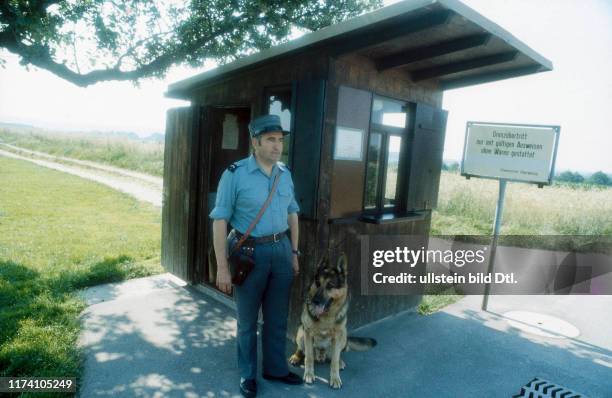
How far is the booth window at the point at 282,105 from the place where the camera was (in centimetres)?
430

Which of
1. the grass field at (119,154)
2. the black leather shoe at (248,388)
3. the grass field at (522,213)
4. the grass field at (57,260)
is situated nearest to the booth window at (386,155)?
the black leather shoe at (248,388)

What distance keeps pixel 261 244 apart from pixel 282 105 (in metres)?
1.87

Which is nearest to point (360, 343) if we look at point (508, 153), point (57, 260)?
point (508, 153)

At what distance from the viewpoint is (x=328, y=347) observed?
381 cm


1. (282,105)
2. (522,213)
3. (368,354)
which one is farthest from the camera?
(522,213)

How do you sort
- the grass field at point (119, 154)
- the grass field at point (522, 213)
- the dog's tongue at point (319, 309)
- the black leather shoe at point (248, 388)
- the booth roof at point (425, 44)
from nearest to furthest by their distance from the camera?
the booth roof at point (425, 44)
the black leather shoe at point (248, 388)
the dog's tongue at point (319, 309)
the grass field at point (522, 213)
the grass field at point (119, 154)

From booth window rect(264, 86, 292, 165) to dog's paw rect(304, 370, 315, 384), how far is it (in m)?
2.16

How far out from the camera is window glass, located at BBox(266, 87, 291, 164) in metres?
4.32

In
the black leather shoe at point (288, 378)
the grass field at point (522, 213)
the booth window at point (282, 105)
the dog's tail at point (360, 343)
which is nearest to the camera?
the black leather shoe at point (288, 378)

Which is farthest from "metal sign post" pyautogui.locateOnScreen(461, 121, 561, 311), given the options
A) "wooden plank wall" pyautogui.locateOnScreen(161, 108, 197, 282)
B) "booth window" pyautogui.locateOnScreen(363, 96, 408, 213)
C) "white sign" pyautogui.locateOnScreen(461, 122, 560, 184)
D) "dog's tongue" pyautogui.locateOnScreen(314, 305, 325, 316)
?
"wooden plank wall" pyautogui.locateOnScreen(161, 108, 197, 282)

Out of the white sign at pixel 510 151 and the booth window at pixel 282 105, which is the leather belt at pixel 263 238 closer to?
the booth window at pixel 282 105

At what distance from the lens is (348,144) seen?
13.5 feet

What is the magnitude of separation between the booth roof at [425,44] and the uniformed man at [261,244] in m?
1.10

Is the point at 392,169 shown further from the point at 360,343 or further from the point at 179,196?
the point at 179,196
